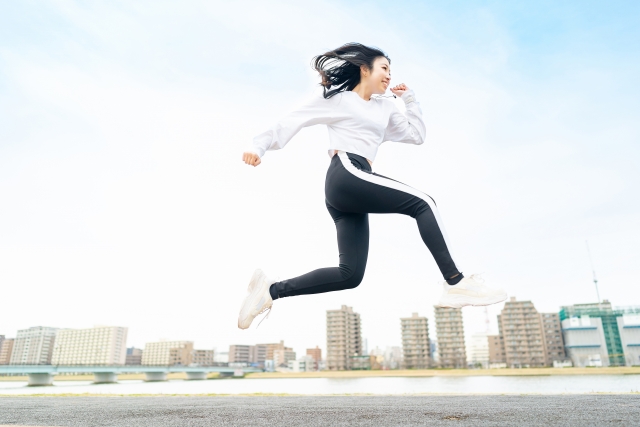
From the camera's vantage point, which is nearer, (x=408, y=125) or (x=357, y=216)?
(x=357, y=216)

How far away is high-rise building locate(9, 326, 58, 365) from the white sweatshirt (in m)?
156

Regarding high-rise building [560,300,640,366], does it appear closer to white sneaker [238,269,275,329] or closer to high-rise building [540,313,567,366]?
high-rise building [540,313,567,366]

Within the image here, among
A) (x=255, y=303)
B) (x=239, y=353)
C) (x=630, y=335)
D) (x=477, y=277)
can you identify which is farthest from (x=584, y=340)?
(x=239, y=353)

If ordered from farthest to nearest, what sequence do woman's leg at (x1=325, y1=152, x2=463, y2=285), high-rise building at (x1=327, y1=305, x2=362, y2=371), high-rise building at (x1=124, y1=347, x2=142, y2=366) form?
1. high-rise building at (x1=124, y1=347, x2=142, y2=366)
2. high-rise building at (x1=327, y1=305, x2=362, y2=371)
3. woman's leg at (x1=325, y1=152, x2=463, y2=285)

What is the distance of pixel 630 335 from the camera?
83375 mm

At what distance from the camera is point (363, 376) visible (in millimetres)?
89875

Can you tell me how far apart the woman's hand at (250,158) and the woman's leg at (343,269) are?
655 mm

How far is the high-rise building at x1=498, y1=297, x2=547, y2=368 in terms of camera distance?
95.2 meters

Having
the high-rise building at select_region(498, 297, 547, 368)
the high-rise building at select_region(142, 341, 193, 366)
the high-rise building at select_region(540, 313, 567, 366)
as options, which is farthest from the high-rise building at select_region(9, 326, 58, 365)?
the high-rise building at select_region(540, 313, 567, 366)

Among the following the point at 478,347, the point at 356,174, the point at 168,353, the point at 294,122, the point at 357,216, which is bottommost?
the point at 168,353

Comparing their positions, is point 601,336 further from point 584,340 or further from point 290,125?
point 290,125

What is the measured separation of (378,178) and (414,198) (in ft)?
0.87

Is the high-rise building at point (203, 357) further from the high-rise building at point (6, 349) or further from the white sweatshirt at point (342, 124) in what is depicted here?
the white sweatshirt at point (342, 124)

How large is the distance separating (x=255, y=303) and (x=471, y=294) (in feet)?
4.81
